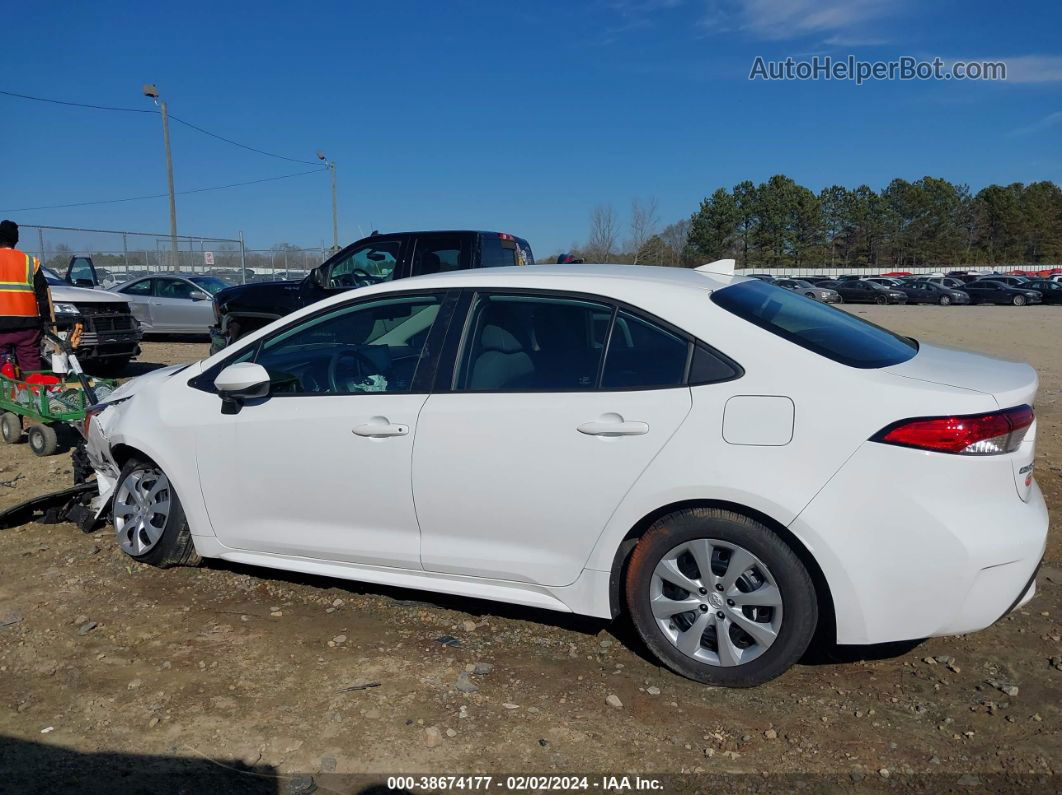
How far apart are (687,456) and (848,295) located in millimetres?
47139

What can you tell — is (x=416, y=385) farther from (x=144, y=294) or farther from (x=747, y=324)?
(x=144, y=294)

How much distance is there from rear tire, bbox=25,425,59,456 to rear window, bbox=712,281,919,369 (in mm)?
6142

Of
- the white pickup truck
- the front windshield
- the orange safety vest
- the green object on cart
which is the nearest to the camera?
the green object on cart

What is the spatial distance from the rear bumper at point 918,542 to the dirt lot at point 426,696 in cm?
41

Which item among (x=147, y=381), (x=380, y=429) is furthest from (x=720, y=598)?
(x=147, y=381)

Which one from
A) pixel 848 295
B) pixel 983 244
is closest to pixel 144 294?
pixel 848 295

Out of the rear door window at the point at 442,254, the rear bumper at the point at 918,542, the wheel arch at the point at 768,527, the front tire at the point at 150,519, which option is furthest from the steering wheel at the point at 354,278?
the rear bumper at the point at 918,542

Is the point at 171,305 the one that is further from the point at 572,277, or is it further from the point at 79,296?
the point at 572,277

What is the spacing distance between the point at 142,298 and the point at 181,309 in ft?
3.14

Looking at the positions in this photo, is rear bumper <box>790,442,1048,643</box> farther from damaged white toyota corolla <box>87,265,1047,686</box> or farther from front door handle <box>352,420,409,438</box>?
front door handle <box>352,420,409,438</box>

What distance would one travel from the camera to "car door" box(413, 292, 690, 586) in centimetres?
332

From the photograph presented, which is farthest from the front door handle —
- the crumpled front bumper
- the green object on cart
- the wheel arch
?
the green object on cart

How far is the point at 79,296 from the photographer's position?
11312 mm

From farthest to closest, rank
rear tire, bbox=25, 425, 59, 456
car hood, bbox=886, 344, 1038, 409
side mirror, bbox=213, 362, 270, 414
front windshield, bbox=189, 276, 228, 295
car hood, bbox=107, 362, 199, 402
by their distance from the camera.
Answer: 1. front windshield, bbox=189, 276, 228, 295
2. rear tire, bbox=25, 425, 59, 456
3. car hood, bbox=107, 362, 199, 402
4. side mirror, bbox=213, 362, 270, 414
5. car hood, bbox=886, 344, 1038, 409
